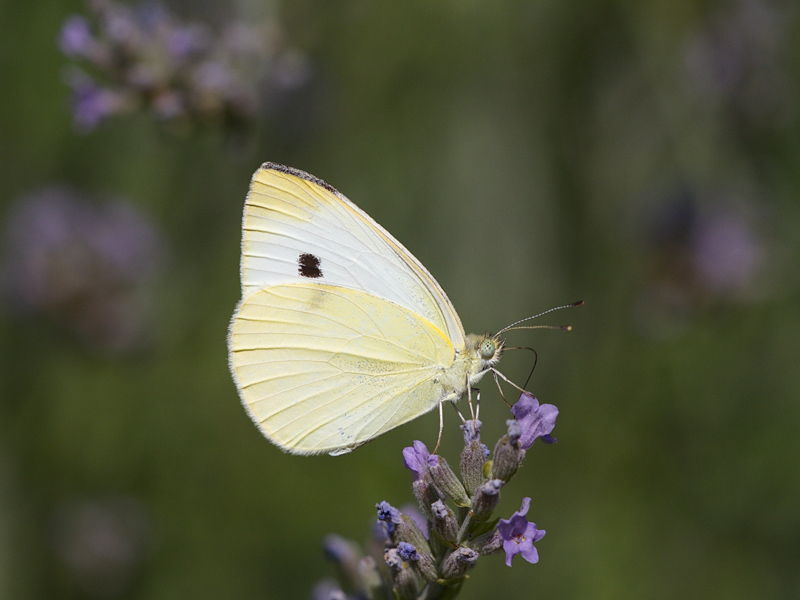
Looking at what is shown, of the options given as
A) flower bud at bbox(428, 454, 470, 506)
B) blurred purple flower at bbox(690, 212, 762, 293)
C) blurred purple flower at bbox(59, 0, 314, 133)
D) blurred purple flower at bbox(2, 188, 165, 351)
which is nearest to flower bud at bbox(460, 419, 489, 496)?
flower bud at bbox(428, 454, 470, 506)

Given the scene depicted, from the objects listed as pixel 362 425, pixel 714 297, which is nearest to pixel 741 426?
pixel 714 297

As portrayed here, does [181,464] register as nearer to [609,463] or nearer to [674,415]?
[609,463]

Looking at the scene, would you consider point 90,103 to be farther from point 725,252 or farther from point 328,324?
point 725,252

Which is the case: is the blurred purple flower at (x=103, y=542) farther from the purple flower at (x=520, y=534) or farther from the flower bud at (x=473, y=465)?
the purple flower at (x=520, y=534)

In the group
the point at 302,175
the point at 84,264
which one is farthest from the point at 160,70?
the point at 84,264

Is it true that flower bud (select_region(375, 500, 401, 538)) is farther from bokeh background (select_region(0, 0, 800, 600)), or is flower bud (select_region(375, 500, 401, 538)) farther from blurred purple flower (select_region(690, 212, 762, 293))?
blurred purple flower (select_region(690, 212, 762, 293))

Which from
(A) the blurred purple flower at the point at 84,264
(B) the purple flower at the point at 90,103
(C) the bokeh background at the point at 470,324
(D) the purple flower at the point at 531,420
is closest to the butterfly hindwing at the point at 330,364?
(D) the purple flower at the point at 531,420
